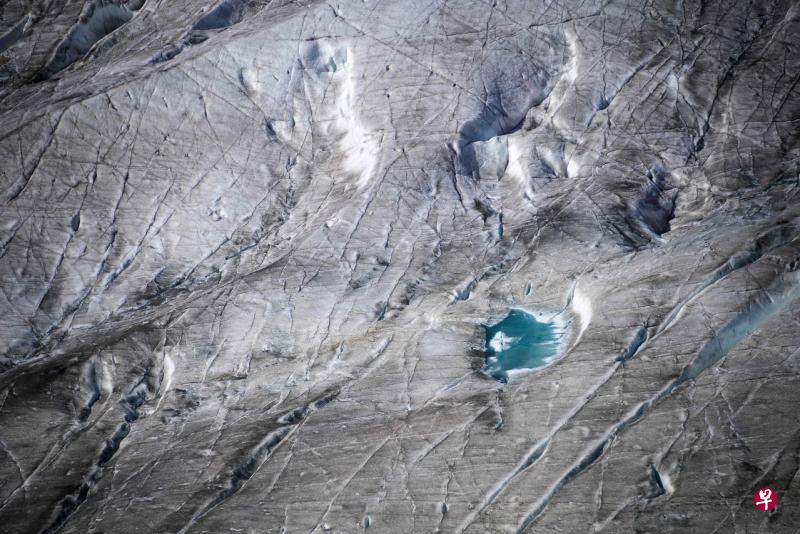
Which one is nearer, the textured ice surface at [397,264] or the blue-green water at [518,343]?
the textured ice surface at [397,264]

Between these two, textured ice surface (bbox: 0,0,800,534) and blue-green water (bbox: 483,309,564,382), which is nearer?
textured ice surface (bbox: 0,0,800,534)

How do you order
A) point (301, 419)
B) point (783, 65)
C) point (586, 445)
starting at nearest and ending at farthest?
1. point (586, 445)
2. point (301, 419)
3. point (783, 65)

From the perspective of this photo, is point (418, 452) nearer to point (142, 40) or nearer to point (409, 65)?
point (409, 65)

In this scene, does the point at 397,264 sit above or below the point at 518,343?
above

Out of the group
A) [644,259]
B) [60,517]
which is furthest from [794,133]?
[60,517]

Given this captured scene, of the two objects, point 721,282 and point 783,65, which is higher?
point 783,65
